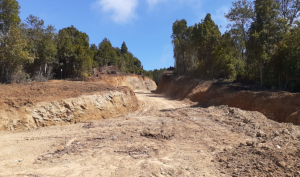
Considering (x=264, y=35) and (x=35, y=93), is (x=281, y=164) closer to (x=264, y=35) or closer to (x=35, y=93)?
(x=35, y=93)

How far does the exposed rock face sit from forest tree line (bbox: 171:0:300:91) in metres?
10.9

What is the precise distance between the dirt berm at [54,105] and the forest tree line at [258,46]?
1096cm

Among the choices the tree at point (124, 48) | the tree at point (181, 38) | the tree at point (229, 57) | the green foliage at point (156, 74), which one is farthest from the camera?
the green foliage at point (156, 74)

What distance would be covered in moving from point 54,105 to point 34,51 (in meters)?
11.1

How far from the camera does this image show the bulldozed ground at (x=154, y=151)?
4789 millimetres

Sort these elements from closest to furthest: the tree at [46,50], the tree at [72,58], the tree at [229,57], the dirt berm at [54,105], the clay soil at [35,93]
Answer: the dirt berm at [54,105] < the clay soil at [35,93] < the tree at [46,50] < the tree at [229,57] < the tree at [72,58]

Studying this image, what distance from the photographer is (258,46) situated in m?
15.3

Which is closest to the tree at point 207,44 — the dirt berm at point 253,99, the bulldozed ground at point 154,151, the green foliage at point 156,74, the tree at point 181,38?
the dirt berm at point 253,99

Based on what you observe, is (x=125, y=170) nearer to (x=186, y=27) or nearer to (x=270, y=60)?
(x=270, y=60)

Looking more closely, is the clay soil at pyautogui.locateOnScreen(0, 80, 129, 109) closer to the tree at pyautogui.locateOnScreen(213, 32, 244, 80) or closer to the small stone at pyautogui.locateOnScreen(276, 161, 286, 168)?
the small stone at pyautogui.locateOnScreen(276, 161, 286, 168)

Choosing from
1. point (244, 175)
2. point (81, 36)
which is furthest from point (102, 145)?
point (81, 36)

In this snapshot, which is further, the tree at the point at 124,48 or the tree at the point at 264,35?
the tree at the point at 124,48

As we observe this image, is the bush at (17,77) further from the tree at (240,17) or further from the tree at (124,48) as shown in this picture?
the tree at (124,48)

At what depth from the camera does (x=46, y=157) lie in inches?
227
